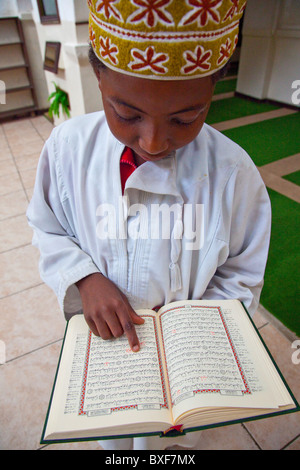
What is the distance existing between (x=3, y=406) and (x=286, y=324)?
50.5 inches

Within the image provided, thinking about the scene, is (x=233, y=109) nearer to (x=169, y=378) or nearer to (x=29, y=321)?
(x=29, y=321)

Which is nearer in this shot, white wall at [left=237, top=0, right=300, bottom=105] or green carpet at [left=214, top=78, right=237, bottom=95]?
white wall at [left=237, top=0, right=300, bottom=105]

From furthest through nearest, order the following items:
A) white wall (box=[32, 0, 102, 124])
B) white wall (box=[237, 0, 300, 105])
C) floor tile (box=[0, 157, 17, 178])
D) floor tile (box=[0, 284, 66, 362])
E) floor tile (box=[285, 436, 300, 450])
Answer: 1. white wall (box=[237, 0, 300, 105])
2. floor tile (box=[0, 157, 17, 178])
3. white wall (box=[32, 0, 102, 124])
4. floor tile (box=[0, 284, 66, 362])
5. floor tile (box=[285, 436, 300, 450])

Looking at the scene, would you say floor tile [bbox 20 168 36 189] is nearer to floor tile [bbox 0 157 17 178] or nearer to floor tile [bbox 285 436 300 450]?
floor tile [bbox 0 157 17 178]

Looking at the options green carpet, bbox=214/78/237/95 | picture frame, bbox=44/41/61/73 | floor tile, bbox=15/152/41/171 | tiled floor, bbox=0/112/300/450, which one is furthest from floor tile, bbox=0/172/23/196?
green carpet, bbox=214/78/237/95

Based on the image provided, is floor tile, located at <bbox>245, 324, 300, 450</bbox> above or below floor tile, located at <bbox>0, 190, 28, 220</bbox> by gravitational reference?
above

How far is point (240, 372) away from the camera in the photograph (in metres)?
0.56

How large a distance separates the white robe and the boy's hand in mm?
48

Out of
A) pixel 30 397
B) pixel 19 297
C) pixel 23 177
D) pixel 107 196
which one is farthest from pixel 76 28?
pixel 30 397

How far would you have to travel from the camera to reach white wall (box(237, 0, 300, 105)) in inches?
156

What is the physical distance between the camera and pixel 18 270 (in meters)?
1.87

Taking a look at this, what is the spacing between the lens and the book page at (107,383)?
50 centimetres

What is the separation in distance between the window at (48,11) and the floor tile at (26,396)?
262 centimetres

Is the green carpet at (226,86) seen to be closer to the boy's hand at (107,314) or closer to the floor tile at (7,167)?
the floor tile at (7,167)
